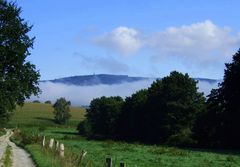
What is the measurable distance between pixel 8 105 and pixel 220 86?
49.9m

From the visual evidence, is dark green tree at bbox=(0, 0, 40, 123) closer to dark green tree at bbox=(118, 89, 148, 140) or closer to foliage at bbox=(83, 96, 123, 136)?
dark green tree at bbox=(118, 89, 148, 140)

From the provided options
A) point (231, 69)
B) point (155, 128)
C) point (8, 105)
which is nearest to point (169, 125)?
point (155, 128)

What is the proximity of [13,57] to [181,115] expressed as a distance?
199 ft

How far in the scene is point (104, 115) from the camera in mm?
140000

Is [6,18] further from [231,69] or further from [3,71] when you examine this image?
[231,69]

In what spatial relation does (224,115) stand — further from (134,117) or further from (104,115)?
(104,115)

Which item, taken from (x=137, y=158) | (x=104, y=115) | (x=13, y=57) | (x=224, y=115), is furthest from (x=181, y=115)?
(x=13, y=57)

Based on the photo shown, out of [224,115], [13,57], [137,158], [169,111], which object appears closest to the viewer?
[13,57]

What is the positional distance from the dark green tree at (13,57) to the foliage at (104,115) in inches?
3501

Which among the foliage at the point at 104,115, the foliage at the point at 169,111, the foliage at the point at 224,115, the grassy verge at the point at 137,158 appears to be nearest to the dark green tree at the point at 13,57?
the grassy verge at the point at 137,158

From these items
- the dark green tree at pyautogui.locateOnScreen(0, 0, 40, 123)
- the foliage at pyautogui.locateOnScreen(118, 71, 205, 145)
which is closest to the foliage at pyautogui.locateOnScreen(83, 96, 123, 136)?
the foliage at pyautogui.locateOnScreen(118, 71, 205, 145)

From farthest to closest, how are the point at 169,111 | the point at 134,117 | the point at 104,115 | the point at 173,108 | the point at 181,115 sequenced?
the point at 104,115
the point at 134,117
the point at 169,111
the point at 173,108
the point at 181,115

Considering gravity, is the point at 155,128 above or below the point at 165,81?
below

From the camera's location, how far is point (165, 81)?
346ft
